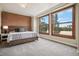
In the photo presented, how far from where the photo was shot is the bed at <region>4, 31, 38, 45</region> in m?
3.60

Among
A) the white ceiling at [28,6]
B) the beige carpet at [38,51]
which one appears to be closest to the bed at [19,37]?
the beige carpet at [38,51]

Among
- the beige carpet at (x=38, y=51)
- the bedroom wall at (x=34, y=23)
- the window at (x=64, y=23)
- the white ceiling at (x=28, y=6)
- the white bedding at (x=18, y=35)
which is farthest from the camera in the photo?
the bedroom wall at (x=34, y=23)

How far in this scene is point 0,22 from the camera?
5180mm

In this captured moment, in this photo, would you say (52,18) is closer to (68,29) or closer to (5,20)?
(68,29)

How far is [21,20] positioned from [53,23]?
303cm

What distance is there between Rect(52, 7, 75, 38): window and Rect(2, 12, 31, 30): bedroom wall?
9.17ft

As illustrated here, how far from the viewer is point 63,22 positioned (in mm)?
4508

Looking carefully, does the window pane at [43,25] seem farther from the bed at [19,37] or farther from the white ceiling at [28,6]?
the bed at [19,37]

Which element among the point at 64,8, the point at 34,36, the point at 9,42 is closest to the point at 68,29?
the point at 64,8

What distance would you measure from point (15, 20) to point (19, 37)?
2.64m

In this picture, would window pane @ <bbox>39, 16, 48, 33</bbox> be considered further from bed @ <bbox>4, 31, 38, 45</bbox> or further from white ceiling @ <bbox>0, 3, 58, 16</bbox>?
bed @ <bbox>4, 31, 38, 45</bbox>

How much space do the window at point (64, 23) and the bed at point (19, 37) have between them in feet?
5.60

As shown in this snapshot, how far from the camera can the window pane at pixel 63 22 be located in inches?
159

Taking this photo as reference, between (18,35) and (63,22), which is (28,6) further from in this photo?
(63,22)
